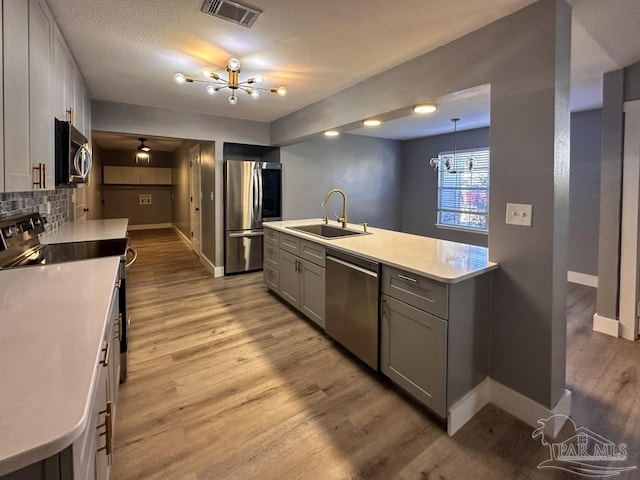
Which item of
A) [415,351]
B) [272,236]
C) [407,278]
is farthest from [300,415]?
[272,236]

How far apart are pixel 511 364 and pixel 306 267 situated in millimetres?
1777

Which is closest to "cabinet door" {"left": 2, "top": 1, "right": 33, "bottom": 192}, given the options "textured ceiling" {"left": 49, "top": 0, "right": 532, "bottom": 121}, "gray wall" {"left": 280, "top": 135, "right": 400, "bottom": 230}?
"textured ceiling" {"left": 49, "top": 0, "right": 532, "bottom": 121}

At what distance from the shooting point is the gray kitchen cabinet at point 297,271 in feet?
9.39

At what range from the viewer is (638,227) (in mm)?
2717

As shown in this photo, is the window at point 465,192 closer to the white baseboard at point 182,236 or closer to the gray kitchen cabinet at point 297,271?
the gray kitchen cabinet at point 297,271

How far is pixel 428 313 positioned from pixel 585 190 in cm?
413

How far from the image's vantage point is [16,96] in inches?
54.9

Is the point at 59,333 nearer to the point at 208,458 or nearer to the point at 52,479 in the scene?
the point at 52,479

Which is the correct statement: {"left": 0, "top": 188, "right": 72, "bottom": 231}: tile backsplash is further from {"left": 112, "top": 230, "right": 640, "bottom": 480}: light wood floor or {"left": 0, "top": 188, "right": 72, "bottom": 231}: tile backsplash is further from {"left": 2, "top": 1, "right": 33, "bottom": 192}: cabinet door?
{"left": 112, "top": 230, "right": 640, "bottom": 480}: light wood floor

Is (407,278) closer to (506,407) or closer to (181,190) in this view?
(506,407)

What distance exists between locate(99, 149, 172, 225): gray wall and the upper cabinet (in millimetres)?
8038

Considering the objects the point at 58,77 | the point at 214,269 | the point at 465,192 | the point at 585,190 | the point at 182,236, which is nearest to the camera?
the point at 58,77

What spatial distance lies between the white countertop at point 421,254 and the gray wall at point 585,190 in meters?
3.16

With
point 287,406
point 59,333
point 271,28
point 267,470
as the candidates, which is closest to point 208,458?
point 267,470
